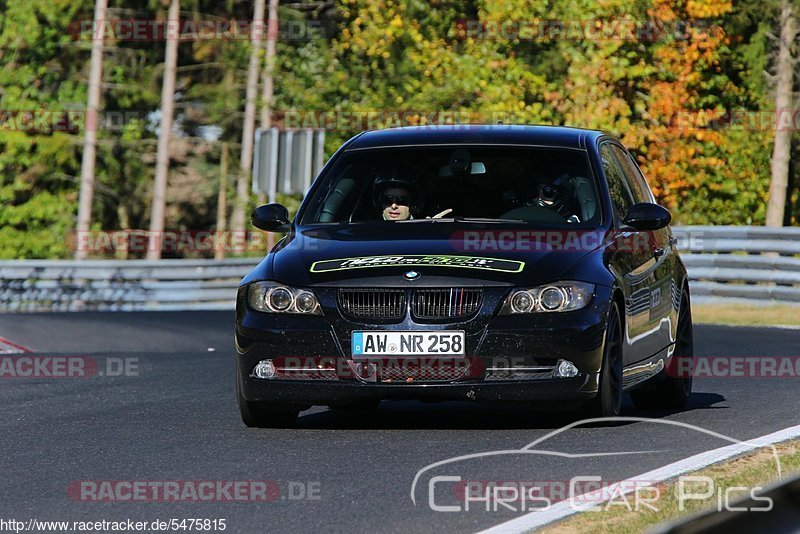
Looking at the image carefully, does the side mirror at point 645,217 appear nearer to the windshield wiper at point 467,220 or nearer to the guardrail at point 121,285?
the windshield wiper at point 467,220

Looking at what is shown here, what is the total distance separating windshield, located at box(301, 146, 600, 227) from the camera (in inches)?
382

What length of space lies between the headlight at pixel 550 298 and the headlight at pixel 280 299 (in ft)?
3.17

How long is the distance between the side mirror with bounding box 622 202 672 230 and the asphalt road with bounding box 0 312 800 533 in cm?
108

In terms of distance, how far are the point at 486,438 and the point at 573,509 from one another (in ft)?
7.94

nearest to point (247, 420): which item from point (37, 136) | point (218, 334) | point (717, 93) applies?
point (218, 334)

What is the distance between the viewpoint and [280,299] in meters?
8.71

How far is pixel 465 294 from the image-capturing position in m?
8.46

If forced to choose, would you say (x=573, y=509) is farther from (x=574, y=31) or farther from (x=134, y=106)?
(x=134, y=106)

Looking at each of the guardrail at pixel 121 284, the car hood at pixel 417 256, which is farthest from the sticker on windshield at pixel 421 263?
the guardrail at pixel 121 284

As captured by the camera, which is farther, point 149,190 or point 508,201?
point 149,190

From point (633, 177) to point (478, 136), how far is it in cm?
144

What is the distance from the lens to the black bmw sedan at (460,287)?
845 cm

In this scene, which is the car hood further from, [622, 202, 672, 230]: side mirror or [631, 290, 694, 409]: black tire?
[631, 290, 694, 409]: black tire
